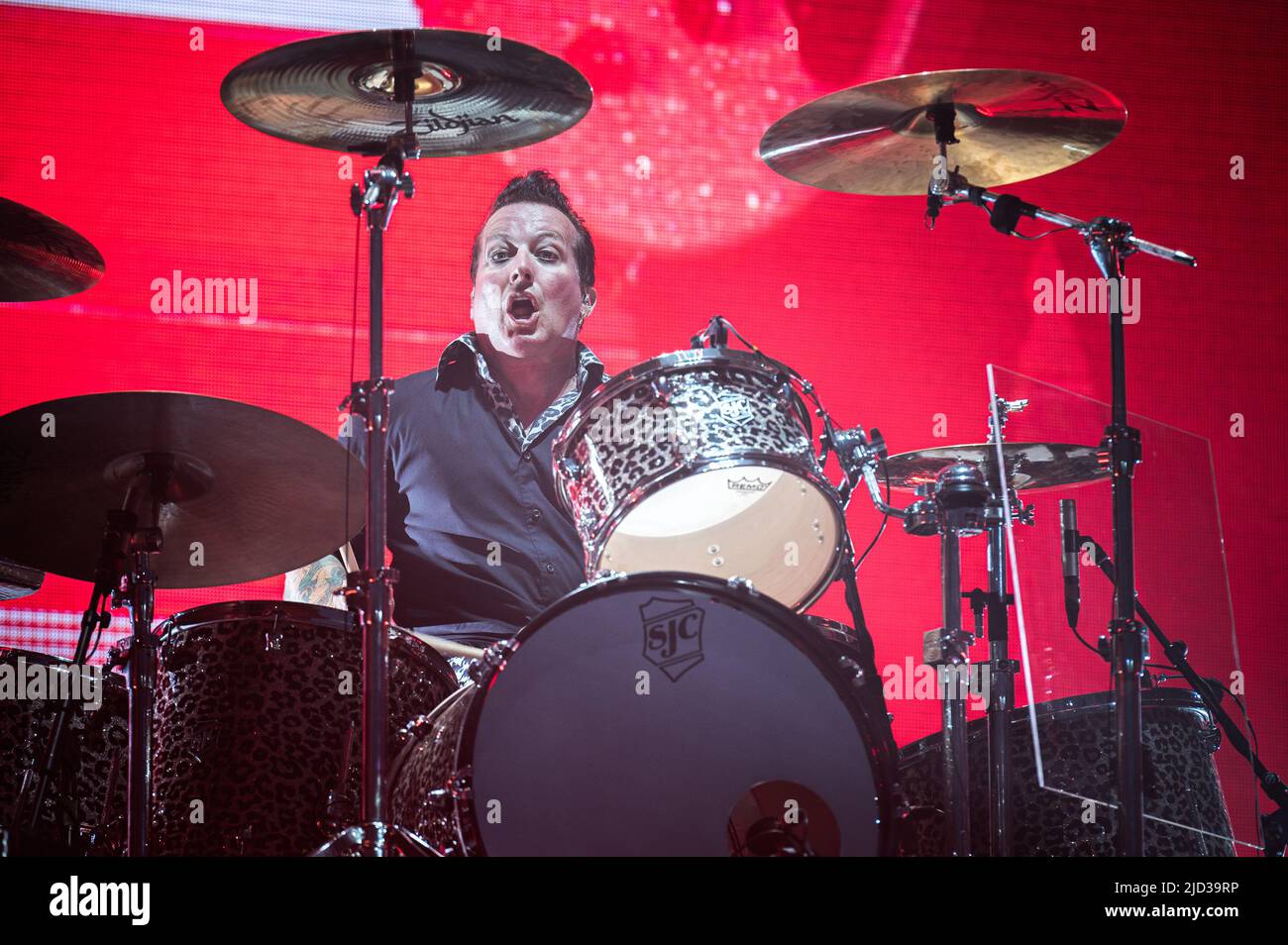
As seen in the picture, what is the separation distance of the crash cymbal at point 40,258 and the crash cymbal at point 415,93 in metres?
0.42

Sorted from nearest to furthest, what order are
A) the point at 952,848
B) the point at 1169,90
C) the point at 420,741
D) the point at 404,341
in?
the point at 420,741 < the point at 952,848 < the point at 404,341 < the point at 1169,90

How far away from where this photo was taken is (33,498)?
266 cm

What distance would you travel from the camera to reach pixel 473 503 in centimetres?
356

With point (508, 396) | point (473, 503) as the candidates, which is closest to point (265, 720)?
point (473, 503)

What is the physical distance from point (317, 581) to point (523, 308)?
2.89 ft

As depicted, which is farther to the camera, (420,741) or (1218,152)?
(1218,152)

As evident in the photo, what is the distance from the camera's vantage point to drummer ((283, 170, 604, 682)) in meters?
3.48

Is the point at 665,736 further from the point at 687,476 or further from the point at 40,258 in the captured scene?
the point at 40,258

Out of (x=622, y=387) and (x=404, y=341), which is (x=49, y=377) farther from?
(x=622, y=387)

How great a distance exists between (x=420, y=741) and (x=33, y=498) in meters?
0.87

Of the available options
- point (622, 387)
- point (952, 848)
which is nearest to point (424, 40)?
point (622, 387)

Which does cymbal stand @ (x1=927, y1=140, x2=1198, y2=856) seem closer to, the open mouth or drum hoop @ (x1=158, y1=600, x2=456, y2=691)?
the open mouth

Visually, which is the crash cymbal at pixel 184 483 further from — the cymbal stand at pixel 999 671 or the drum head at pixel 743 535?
the cymbal stand at pixel 999 671

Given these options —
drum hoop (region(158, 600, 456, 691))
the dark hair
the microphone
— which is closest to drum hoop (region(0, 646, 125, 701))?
drum hoop (region(158, 600, 456, 691))
